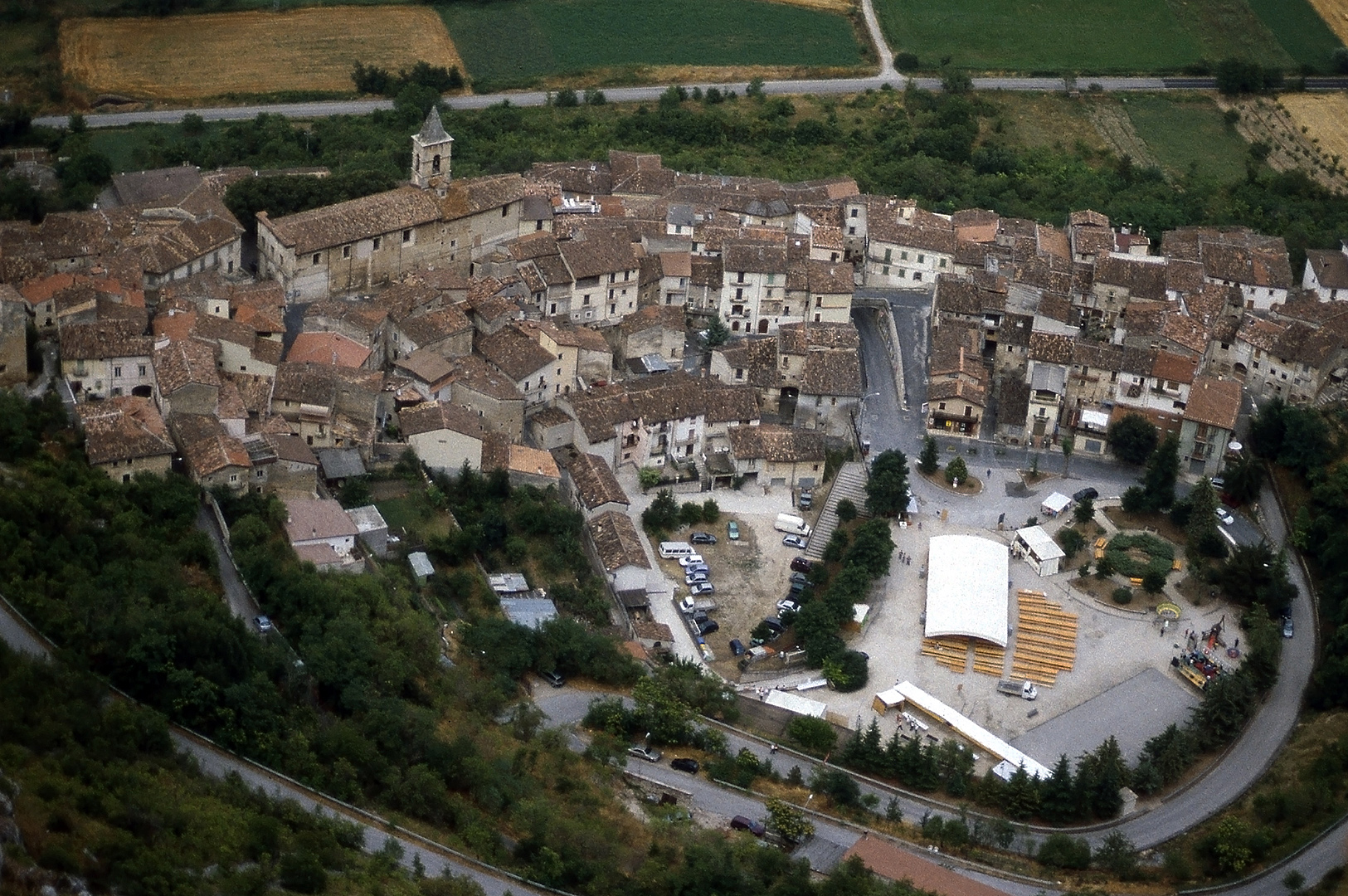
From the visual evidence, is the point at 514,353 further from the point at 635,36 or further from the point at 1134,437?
the point at 635,36

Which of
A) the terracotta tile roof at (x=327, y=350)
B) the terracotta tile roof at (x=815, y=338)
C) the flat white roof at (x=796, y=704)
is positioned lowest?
the flat white roof at (x=796, y=704)

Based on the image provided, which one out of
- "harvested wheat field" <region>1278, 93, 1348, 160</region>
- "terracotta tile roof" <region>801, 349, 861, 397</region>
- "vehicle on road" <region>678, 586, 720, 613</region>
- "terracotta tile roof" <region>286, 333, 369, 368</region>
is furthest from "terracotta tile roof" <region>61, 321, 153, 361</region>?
"harvested wheat field" <region>1278, 93, 1348, 160</region>

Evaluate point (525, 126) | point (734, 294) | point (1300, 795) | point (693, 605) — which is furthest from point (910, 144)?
point (1300, 795)

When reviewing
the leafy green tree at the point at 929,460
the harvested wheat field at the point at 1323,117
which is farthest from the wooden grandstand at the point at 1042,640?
the harvested wheat field at the point at 1323,117

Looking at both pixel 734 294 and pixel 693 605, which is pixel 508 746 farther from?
pixel 734 294

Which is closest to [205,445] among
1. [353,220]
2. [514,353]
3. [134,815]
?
[514,353]

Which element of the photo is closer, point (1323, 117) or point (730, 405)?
point (730, 405)

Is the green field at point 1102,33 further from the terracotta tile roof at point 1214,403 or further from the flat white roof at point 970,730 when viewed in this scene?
the flat white roof at point 970,730
